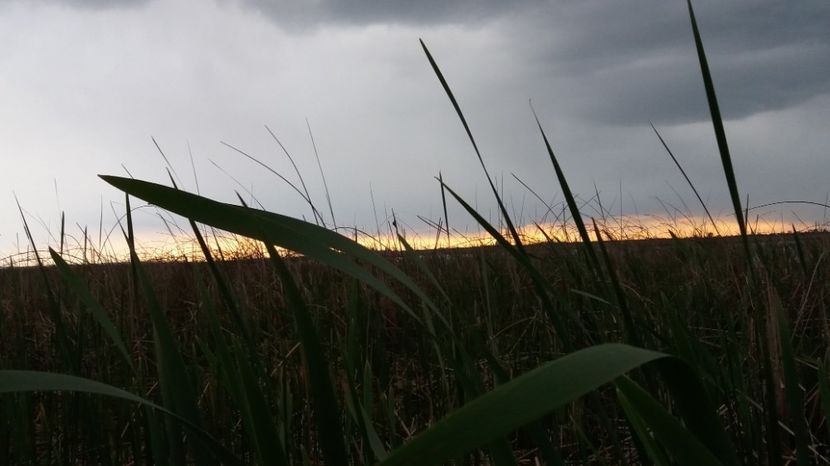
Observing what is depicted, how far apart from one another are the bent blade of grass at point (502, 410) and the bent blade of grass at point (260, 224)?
0.50 ft

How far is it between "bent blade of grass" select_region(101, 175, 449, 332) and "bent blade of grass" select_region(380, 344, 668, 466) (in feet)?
0.50

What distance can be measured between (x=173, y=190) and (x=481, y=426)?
10.1 inches

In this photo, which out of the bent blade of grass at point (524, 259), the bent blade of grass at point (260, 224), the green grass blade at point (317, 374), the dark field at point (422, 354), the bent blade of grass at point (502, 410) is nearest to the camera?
the bent blade of grass at point (502, 410)

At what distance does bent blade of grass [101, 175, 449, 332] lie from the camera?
46 cm

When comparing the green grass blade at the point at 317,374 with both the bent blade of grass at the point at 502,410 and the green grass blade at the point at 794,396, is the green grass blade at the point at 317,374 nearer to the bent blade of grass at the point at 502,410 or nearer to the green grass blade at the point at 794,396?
the bent blade of grass at the point at 502,410

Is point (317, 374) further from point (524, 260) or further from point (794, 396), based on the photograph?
point (794, 396)

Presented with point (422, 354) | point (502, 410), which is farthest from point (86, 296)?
point (422, 354)

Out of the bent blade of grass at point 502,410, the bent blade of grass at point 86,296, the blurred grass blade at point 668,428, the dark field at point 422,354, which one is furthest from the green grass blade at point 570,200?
the bent blade of grass at point 86,296

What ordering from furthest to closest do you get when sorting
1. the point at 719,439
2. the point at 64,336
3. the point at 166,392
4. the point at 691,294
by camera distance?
the point at 691,294 < the point at 64,336 < the point at 166,392 < the point at 719,439

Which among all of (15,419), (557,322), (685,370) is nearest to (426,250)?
(15,419)

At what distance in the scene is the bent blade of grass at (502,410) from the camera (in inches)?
13.3

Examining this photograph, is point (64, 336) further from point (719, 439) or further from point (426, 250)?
point (426, 250)

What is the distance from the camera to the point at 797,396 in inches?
31.3

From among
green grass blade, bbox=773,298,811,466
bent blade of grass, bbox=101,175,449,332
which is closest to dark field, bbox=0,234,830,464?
green grass blade, bbox=773,298,811,466
